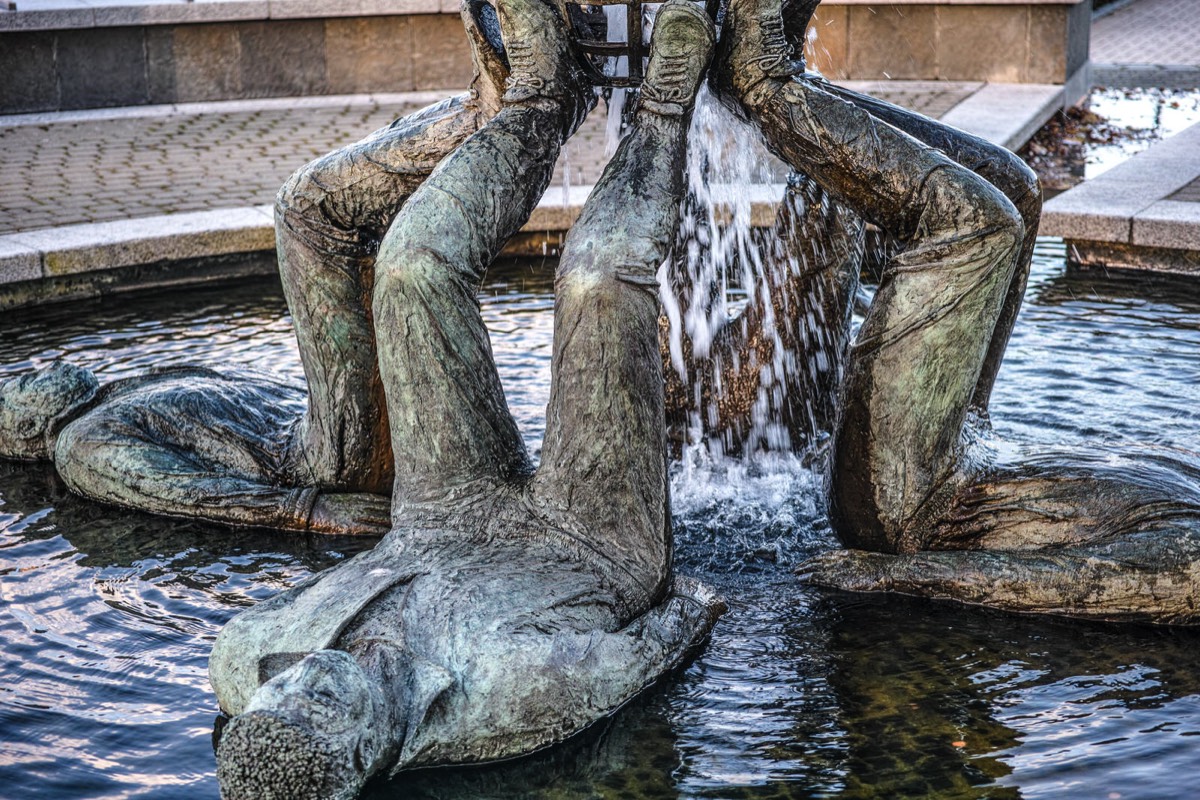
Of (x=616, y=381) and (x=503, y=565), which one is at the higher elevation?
(x=616, y=381)

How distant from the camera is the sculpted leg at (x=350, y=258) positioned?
4.46 m

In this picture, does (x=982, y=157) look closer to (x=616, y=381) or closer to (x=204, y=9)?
(x=616, y=381)

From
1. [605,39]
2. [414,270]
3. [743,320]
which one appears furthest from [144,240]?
[414,270]

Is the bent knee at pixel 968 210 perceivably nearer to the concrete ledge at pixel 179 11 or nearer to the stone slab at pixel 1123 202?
the stone slab at pixel 1123 202

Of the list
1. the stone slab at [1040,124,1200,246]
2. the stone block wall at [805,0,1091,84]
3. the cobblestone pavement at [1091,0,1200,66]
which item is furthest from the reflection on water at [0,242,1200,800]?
the cobblestone pavement at [1091,0,1200,66]

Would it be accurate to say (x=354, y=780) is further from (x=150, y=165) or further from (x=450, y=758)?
(x=150, y=165)

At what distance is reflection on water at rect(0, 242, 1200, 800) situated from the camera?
338 cm

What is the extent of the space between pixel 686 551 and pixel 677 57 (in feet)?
4.75

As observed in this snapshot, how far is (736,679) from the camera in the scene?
12.5 ft

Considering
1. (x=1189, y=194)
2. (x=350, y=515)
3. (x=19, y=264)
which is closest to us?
(x=350, y=515)

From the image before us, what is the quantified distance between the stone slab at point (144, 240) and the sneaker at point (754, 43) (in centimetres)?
416

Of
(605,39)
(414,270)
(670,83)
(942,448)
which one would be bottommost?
(942,448)

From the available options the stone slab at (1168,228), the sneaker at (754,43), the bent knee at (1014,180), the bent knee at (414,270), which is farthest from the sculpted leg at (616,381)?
the stone slab at (1168,228)

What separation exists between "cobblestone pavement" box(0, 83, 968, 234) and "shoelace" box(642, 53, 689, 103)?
13.2 ft
